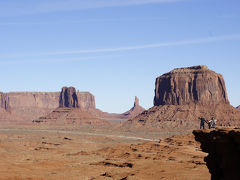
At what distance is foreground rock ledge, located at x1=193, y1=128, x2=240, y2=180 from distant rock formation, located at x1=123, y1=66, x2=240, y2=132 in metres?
123

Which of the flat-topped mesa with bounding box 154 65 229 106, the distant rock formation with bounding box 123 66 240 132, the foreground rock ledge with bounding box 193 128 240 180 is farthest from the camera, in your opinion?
the flat-topped mesa with bounding box 154 65 229 106

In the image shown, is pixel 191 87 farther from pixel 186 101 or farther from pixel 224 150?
pixel 224 150

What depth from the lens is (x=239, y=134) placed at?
731 inches

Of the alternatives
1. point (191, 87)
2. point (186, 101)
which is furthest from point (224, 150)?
point (186, 101)

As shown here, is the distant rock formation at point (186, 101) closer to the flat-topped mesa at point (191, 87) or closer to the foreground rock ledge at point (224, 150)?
the flat-topped mesa at point (191, 87)

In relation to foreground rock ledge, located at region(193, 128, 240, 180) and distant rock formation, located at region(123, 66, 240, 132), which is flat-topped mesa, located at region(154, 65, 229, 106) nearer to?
distant rock formation, located at region(123, 66, 240, 132)

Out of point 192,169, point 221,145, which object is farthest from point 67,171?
point 221,145

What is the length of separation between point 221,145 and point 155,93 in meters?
151

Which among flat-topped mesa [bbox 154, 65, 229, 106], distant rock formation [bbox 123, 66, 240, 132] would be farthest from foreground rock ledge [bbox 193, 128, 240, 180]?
flat-topped mesa [bbox 154, 65, 229, 106]

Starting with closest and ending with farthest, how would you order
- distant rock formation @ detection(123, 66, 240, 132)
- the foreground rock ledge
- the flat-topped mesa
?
the foreground rock ledge → distant rock formation @ detection(123, 66, 240, 132) → the flat-topped mesa

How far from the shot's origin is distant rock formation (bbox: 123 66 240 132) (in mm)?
149125

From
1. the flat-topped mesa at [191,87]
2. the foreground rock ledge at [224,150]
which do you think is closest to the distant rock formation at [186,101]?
the flat-topped mesa at [191,87]

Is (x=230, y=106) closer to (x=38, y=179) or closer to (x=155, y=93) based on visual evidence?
(x=155, y=93)

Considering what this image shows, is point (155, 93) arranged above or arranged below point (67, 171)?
above
